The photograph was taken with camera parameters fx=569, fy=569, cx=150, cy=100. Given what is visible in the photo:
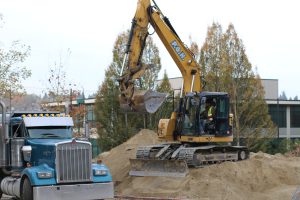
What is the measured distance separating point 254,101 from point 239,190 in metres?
21.1

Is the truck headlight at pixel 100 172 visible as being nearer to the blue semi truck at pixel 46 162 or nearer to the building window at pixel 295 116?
the blue semi truck at pixel 46 162

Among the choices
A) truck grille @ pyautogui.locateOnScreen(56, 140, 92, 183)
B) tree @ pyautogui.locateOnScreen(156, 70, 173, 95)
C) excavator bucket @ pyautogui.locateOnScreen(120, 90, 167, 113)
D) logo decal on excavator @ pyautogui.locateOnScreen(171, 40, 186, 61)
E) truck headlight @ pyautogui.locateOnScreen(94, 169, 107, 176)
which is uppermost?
logo decal on excavator @ pyautogui.locateOnScreen(171, 40, 186, 61)

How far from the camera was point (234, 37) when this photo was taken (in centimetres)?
4084

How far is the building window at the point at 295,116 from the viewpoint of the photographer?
58.9m

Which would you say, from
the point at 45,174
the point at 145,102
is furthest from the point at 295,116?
the point at 45,174

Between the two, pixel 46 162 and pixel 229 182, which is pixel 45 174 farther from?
pixel 229 182

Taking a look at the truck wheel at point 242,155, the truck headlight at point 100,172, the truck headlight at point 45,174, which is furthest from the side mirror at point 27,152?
the truck wheel at point 242,155

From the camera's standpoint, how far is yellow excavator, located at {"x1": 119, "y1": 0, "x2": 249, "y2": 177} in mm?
20359

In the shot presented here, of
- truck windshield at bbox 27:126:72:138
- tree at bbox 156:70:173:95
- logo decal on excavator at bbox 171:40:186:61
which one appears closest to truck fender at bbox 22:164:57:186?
truck windshield at bbox 27:126:72:138

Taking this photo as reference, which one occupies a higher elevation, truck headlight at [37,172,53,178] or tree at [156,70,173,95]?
tree at [156,70,173,95]

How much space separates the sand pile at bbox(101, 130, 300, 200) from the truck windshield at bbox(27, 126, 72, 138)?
3.74 m

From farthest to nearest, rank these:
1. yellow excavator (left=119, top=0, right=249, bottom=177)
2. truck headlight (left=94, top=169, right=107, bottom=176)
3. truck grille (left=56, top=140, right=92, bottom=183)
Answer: yellow excavator (left=119, top=0, right=249, bottom=177) → truck headlight (left=94, top=169, right=107, bottom=176) → truck grille (left=56, top=140, right=92, bottom=183)

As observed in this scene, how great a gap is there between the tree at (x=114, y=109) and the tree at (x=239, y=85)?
4478mm

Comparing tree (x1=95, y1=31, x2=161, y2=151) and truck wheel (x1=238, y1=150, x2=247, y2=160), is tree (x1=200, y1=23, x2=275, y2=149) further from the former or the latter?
truck wheel (x1=238, y1=150, x2=247, y2=160)
